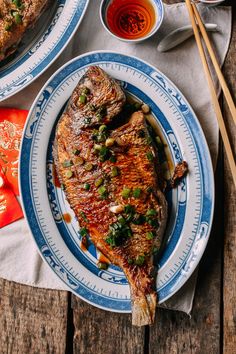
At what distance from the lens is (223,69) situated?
2857mm

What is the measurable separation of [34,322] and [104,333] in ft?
1.17

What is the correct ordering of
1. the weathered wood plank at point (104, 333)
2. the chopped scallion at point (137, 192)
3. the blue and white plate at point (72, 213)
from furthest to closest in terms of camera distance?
the weathered wood plank at point (104, 333), the blue and white plate at point (72, 213), the chopped scallion at point (137, 192)

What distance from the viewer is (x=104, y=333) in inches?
109

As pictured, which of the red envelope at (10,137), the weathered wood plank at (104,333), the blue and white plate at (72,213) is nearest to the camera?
the blue and white plate at (72,213)

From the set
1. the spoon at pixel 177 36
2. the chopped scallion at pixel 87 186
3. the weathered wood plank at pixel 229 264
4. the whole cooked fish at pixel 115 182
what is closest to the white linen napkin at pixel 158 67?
the spoon at pixel 177 36

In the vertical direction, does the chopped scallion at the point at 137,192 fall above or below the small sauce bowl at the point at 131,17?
below

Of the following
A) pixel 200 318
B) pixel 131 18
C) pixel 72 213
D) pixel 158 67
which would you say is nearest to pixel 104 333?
pixel 200 318

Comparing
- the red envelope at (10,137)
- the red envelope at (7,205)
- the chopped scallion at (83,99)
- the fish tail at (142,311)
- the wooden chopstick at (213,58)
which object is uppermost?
the wooden chopstick at (213,58)

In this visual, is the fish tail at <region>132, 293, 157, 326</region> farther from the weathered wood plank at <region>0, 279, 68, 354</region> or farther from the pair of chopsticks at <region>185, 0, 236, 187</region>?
the pair of chopsticks at <region>185, 0, 236, 187</region>

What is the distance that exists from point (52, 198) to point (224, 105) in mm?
987

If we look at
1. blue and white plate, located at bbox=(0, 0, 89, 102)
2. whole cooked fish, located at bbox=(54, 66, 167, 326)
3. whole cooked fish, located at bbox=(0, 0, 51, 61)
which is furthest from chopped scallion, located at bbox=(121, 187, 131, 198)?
whole cooked fish, located at bbox=(0, 0, 51, 61)

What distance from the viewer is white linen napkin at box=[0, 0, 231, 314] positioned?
109 inches

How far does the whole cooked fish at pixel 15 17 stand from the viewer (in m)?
2.81

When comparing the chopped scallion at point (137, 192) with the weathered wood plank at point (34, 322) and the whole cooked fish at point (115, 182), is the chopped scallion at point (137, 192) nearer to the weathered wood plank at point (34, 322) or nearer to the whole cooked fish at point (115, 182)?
the whole cooked fish at point (115, 182)
